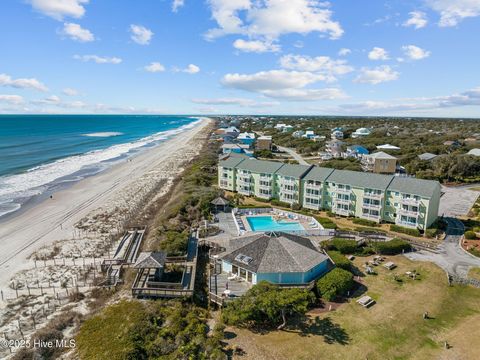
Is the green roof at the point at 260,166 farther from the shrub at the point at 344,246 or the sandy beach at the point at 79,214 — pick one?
the shrub at the point at 344,246

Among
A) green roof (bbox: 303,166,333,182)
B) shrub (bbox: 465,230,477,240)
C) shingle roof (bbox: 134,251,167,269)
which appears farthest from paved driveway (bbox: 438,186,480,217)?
shingle roof (bbox: 134,251,167,269)

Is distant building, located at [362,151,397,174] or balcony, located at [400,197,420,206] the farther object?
distant building, located at [362,151,397,174]

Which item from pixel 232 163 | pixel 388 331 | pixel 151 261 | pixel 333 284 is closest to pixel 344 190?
pixel 232 163

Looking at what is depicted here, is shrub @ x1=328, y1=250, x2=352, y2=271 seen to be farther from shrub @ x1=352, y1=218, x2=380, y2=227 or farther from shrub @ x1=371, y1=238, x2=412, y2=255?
shrub @ x1=352, y1=218, x2=380, y2=227

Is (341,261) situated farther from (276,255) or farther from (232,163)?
(232,163)

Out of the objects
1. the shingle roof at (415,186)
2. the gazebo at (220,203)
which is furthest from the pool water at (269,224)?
the shingle roof at (415,186)
